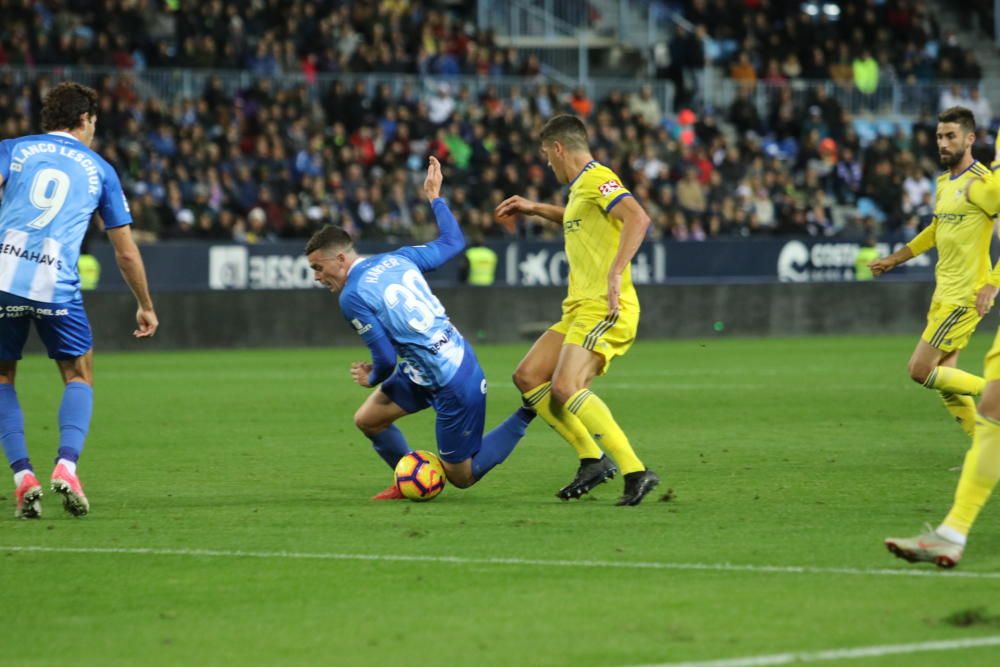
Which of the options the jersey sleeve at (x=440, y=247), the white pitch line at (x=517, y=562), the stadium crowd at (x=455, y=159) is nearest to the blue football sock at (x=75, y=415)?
the white pitch line at (x=517, y=562)

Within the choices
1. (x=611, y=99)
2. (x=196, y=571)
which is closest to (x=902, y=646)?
(x=196, y=571)

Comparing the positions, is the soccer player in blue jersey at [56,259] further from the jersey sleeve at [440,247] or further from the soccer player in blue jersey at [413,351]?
the jersey sleeve at [440,247]

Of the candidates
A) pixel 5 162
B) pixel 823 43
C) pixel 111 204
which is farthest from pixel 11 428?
pixel 823 43

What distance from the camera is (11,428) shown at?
8805 mm

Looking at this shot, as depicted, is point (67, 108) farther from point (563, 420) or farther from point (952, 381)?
point (952, 381)

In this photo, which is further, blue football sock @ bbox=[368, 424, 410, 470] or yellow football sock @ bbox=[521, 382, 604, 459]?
blue football sock @ bbox=[368, 424, 410, 470]

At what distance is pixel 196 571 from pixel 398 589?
971 millimetres

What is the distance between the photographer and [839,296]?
27.0 m

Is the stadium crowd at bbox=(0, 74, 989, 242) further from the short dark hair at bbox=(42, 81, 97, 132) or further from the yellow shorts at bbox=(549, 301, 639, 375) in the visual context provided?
the yellow shorts at bbox=(549, 301, 639, 375)

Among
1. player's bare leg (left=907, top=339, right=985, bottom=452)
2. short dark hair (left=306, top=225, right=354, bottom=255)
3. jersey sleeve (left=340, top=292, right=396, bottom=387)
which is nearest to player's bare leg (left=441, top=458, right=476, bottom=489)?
jersey sleeve (left=340, top=292, right=396, bottom=387)

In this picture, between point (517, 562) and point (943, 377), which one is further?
point (943, 377)

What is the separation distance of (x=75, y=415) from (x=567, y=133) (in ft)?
10.0

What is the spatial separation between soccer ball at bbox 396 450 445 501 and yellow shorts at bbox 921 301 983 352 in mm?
3622

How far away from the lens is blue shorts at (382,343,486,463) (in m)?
9.11
